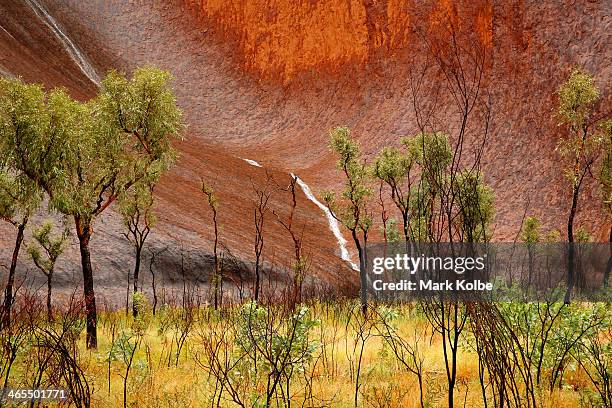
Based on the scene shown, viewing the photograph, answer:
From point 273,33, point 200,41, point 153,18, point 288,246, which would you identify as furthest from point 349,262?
point 153,18

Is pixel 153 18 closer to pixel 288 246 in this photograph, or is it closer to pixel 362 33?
pixel 362 33

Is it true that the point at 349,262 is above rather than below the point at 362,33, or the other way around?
below

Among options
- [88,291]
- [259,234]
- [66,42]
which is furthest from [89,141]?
[66,42]

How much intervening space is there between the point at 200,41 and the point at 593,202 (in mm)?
46352

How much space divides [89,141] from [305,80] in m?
45.1

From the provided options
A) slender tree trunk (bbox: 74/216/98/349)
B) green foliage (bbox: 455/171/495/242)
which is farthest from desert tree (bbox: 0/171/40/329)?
green foliage (bbox: 455/171/495/242)

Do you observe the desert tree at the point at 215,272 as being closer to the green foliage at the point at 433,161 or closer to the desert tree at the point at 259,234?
the desert tree at the point at 259,234

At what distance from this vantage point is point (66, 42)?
58.4m

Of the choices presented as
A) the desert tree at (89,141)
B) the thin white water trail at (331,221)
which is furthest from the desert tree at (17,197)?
the thin white water trail at (331,221)

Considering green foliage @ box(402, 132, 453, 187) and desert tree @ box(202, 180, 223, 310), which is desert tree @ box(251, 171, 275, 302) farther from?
green foliage @ box(402, 132, 453, 187)

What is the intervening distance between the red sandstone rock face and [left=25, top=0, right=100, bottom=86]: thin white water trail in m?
1.08

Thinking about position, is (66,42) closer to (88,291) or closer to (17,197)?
(17,197)

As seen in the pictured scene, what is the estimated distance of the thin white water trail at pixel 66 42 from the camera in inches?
2189

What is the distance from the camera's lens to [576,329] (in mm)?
7871
